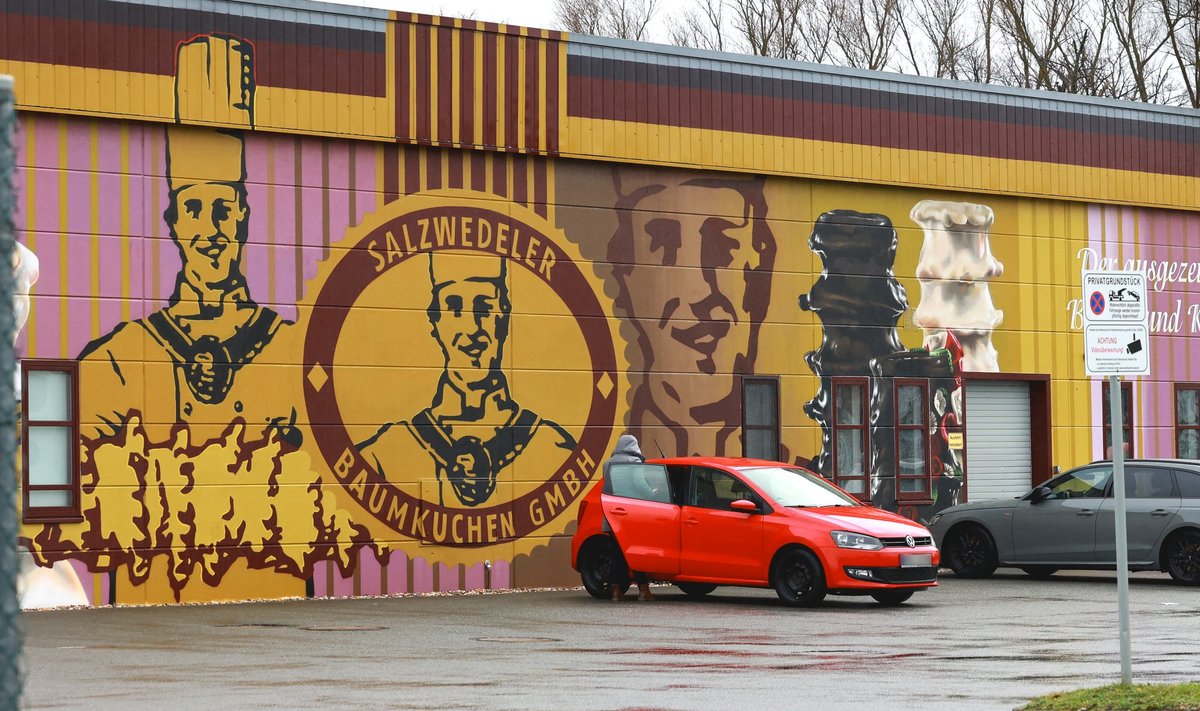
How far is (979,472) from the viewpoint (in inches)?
1074

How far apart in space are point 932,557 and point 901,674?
263 inches

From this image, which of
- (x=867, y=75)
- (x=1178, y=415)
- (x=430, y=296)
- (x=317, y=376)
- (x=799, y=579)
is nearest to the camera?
(x=799, y=579)

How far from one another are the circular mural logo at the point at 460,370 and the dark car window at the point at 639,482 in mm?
2551

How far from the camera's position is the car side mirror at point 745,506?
1884 cm

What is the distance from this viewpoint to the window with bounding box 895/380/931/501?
85.8ft

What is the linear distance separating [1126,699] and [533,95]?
1452cm

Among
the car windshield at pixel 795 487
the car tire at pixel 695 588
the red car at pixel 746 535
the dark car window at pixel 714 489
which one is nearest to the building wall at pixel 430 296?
the red car at pixel 746 535

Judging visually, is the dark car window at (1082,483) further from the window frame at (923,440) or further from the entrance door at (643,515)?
the entrance door at (643,515)

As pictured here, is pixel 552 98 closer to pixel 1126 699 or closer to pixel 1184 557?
pixel 1184 557

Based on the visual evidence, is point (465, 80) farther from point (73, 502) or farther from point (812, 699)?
point (812, 699)

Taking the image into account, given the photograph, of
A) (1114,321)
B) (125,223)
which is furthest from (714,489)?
(1114,321)

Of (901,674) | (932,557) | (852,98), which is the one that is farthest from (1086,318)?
(852,98)

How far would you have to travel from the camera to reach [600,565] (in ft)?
65.8

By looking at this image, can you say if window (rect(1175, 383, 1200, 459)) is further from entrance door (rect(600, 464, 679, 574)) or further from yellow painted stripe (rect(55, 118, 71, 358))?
yellow painted stripe (rect(55, 118, 71, 358))
